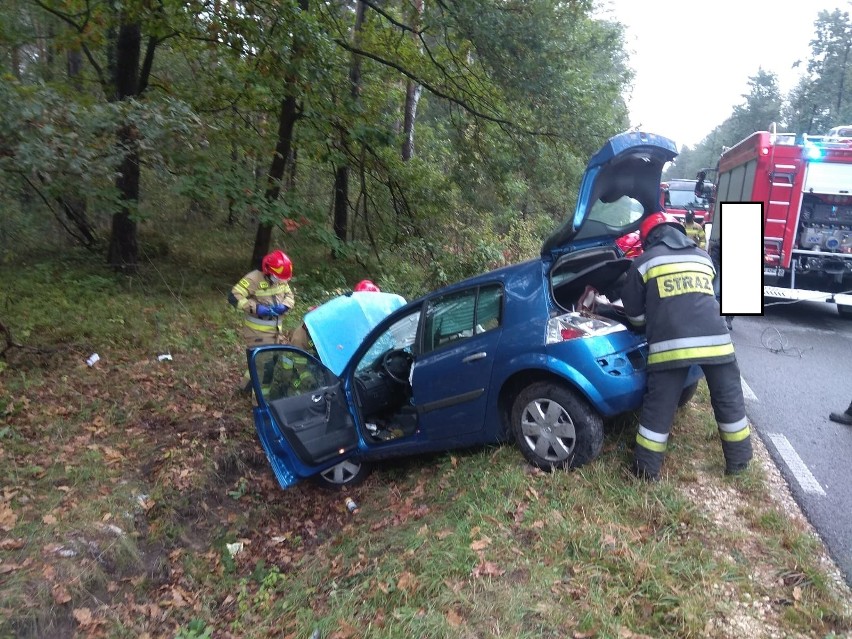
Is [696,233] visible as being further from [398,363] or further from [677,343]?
[677,343]

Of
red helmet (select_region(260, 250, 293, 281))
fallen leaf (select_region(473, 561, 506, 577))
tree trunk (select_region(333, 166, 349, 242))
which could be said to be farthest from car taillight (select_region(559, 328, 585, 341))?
tree trunk (select_region(333, 166, 349, 242))

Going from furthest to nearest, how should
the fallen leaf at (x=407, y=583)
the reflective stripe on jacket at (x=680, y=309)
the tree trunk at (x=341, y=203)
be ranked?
the tree trunk at (x=341, y=203) < the reflective stripe on jacket at (x=680, y=309) < the fallen leaf at (x=407, y=583)

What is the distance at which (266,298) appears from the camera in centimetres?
655

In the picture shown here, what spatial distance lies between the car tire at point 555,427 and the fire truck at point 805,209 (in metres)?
6.80

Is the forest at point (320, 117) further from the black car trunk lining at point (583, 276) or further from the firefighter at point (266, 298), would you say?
the black car trunk lining at point (583, 276)

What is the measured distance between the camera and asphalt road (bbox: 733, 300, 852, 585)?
12.6 ft

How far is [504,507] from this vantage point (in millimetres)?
3803

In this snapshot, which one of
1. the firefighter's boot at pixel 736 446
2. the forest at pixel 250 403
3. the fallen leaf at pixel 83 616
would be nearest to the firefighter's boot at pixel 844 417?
the forest at pixel 250 403

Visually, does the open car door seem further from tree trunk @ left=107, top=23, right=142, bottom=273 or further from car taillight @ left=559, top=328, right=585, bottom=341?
tree trunk @ left=107, top=23, right=142, bottom=273

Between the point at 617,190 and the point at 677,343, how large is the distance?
155 cm

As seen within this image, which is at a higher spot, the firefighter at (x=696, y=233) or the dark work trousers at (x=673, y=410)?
the firefighter at (x=696, y=233)

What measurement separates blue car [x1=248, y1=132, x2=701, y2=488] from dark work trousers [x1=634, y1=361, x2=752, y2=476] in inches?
5.7

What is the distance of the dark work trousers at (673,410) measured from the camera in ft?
12.5

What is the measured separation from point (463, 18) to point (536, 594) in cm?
848
